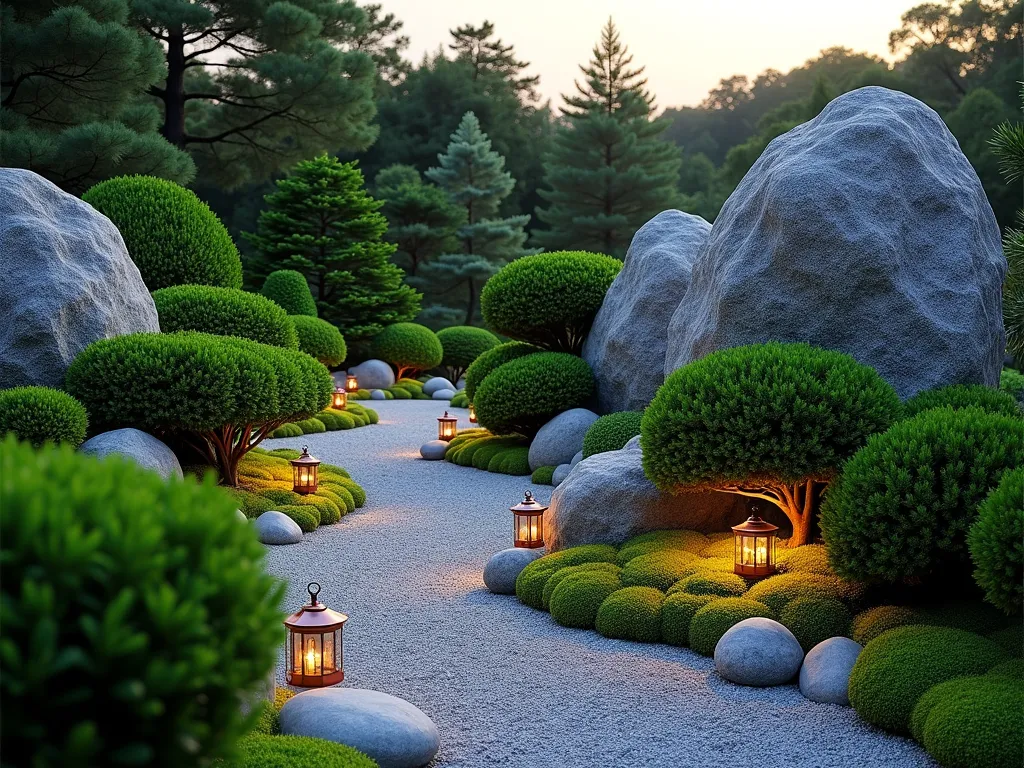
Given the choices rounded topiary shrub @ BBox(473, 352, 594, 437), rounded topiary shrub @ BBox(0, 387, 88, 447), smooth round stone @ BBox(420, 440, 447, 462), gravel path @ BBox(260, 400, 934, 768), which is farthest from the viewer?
smooth round stone @ BBox(420, 440, 447, 462)

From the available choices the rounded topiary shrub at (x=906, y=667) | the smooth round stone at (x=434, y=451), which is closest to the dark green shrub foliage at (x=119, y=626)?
the rounded topiary shrub at (x=906, y=667)

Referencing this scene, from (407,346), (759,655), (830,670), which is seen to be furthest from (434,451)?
(407,346)

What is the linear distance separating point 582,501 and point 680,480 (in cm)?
110

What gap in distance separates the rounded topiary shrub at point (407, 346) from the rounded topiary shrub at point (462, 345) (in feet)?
3.30

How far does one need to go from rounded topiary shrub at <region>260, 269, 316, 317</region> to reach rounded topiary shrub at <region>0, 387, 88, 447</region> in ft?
37.7

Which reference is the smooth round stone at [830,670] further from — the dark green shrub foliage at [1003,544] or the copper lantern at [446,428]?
the copper lantern at [446,428]

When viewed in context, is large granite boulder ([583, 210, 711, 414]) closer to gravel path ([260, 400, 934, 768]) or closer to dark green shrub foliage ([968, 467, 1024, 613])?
gravel path ([260, 400, 934, 768])

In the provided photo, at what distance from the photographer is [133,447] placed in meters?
7.51

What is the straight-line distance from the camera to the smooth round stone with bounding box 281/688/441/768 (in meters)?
3.89

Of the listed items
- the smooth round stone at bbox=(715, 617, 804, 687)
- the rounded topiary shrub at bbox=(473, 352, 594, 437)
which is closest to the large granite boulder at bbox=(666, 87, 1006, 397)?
the smooth round stone at bbox=(715, 617, 804, 687)

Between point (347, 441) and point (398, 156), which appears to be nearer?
point (347, 441)

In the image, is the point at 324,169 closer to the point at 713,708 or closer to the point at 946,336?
the point at 946,336

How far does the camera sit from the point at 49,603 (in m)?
1.59

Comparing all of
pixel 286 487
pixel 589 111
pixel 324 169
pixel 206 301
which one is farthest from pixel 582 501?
pixel 589 111
